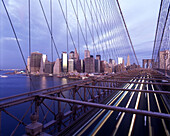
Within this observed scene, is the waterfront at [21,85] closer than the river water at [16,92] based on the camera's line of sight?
No

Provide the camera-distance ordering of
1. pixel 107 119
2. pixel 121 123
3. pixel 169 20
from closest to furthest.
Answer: pixel 121 123, pixel 107 119, pixel 169 20

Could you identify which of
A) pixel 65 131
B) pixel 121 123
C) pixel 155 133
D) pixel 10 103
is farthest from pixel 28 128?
pixel 155 133

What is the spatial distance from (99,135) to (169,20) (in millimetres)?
23163

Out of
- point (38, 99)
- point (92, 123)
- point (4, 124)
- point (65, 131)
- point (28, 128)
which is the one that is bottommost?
point (4, 124)

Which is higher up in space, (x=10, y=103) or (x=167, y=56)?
(x=167, y=56)

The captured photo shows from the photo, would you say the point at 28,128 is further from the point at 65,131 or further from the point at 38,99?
the point at 65,131

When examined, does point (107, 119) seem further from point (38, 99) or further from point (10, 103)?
point (10, 103)

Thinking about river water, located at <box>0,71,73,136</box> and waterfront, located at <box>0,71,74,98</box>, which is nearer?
river water, located at <box>0,71,73,136</box>

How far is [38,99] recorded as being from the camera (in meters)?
3.07

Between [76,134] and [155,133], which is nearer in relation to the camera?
[76,134]

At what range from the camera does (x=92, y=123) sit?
18.6 ft

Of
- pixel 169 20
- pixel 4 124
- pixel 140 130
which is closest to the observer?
pixel 140 130

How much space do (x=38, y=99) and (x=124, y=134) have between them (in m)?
4.52

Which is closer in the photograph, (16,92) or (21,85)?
(16,92)
